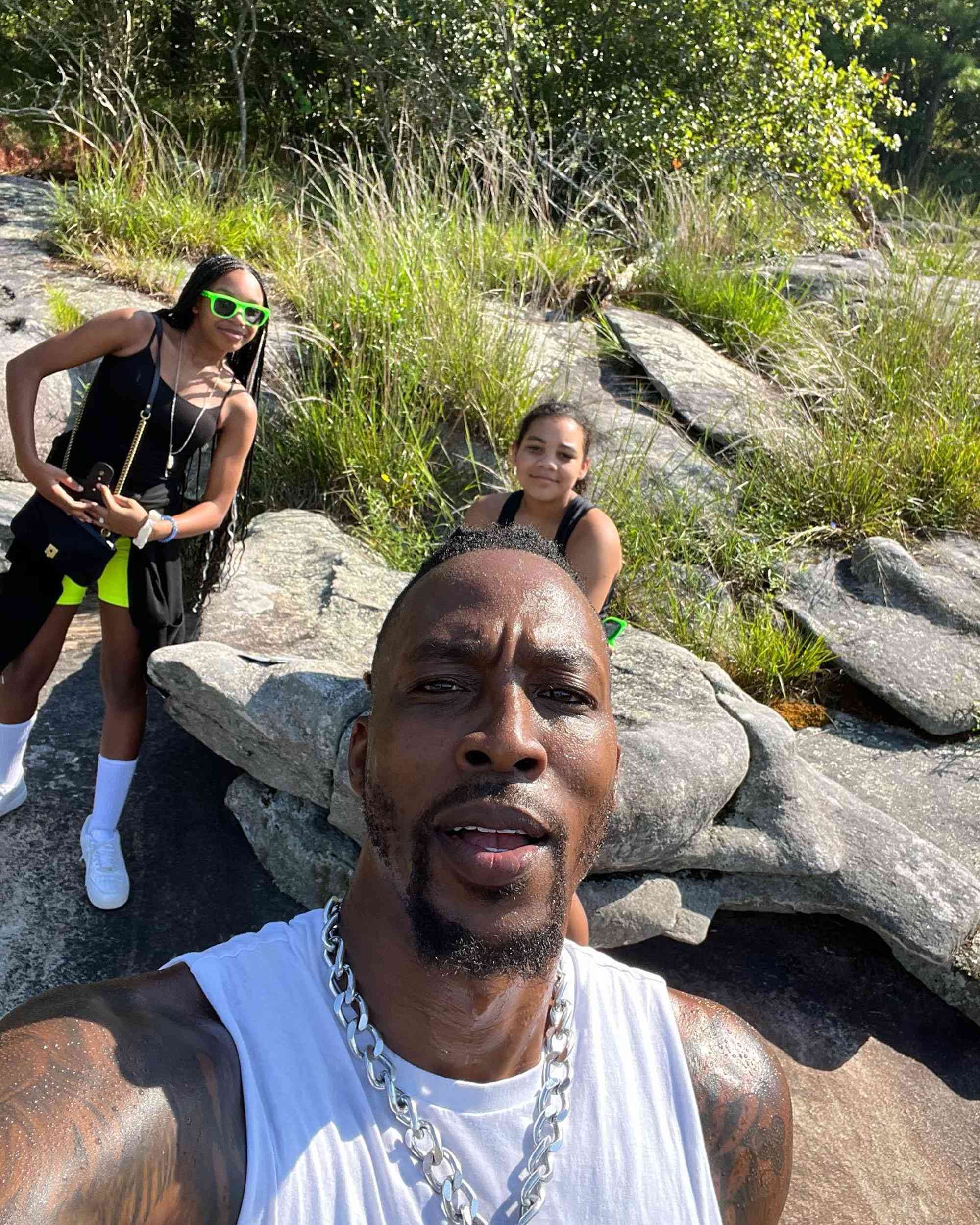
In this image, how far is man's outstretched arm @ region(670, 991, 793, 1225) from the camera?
60.0 inches

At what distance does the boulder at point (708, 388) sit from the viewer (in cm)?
575

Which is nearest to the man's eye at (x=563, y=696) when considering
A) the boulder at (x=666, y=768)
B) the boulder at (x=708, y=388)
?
the boulder at (x=666, y=768)

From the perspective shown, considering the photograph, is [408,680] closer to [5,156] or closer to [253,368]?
[253,368]

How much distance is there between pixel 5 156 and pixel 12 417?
6234 millimetres

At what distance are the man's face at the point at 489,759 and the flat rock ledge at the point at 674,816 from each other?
1519 millimetres

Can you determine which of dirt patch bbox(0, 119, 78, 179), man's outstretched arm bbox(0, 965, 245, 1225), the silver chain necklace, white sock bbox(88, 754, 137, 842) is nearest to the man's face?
the silver chain necklace

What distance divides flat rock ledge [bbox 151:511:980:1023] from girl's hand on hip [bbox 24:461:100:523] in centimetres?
44

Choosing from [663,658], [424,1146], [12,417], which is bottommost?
[663,658]

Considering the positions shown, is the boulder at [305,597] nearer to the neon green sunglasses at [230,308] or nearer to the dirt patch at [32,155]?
the neon green sunglasses at [230,308]

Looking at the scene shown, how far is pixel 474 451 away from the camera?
561cm

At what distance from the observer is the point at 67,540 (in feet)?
10.4

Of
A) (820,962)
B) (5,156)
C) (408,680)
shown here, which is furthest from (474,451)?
(5,156)

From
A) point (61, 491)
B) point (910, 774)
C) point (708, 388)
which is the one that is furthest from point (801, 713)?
point (61, 491)

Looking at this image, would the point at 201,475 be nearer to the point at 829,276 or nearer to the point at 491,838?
the point at 491,838
